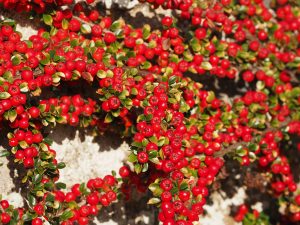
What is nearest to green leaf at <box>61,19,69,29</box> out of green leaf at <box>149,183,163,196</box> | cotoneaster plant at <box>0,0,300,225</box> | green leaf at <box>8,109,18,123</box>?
cotoneaster plant at <box>0,0,300,225</box>

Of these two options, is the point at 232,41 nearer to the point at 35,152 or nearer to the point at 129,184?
the point at 129,184

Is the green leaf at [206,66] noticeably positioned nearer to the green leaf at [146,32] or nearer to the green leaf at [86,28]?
the green leaf at [146,32]

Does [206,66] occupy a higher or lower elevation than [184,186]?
higher

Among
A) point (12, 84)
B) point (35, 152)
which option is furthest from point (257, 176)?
point (12, 84)

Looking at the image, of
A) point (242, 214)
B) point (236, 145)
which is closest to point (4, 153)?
point (236, 145)

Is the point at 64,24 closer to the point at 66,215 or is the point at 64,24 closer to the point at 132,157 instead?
the point at 132,157

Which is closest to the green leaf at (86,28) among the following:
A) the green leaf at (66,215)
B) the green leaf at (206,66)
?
the green leaf at (206,66)

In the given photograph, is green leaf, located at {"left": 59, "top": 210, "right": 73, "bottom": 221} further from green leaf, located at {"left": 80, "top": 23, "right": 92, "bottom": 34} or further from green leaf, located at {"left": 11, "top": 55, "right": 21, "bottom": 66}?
green leaf, located at {"left": 80, "top": 23, "right": 92, "bottom": 34}

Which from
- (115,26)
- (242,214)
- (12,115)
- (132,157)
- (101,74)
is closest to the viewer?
(12,115)
